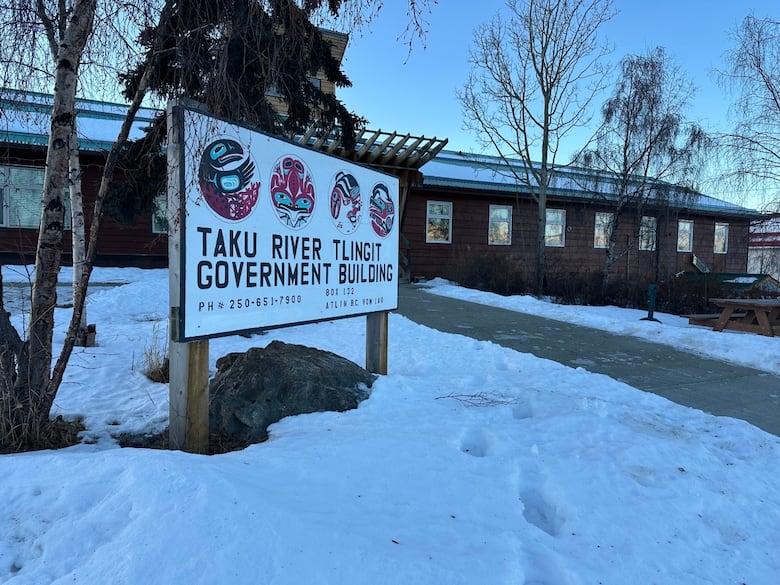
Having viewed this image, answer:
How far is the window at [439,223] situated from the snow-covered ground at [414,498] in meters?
14.4

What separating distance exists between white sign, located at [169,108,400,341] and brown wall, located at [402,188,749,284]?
1200 centimetres

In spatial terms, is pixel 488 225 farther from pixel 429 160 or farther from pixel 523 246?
pixel 429 160

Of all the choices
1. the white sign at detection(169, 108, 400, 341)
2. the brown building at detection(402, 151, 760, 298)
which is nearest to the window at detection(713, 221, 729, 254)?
the brown building at detection(402, 151, 760, 298)

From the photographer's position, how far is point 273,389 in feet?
13.1

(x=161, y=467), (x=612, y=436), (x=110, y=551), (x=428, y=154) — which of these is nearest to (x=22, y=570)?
(x=110, y=551)

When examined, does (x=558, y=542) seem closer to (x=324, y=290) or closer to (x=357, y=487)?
(x=357, y=487)

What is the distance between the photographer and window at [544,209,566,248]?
20.8m

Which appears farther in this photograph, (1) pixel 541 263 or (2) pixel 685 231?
(2) pixel 685 231

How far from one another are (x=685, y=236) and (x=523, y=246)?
31.7 feet

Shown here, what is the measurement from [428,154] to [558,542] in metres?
13.7

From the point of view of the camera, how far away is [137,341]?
6.62 m

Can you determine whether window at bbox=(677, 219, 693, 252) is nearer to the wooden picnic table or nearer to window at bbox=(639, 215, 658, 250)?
window at bbox=(639, 215, 658, 250)

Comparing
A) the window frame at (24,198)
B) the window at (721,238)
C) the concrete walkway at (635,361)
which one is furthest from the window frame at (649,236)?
the window frame at (24,198)

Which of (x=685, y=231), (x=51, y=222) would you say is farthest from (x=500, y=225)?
(x=51, y=222)
